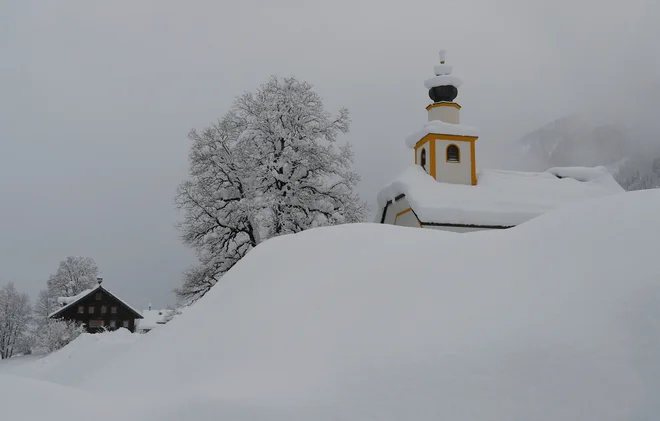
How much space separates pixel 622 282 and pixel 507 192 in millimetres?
17990

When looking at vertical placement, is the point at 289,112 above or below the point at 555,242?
above

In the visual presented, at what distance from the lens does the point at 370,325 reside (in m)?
4.30

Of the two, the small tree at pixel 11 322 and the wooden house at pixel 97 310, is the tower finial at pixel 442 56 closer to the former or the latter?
the wooden house at pixel 97 310

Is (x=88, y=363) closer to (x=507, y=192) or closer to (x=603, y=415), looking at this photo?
(x=603, y=415)

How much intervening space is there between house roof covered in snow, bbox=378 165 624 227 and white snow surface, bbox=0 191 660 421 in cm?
1378

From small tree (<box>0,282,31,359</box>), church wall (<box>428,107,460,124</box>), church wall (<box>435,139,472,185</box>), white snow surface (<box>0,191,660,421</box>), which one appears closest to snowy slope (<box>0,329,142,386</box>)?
white snow surface (<box>0,191,660,421</box>)

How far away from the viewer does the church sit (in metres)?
19.1

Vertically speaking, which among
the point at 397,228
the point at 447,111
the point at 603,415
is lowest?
the point at 603,415

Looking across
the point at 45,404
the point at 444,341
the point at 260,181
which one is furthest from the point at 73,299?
the point at 444,341

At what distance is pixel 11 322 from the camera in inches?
1831

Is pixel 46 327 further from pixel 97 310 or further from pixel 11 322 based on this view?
pixel 11 322

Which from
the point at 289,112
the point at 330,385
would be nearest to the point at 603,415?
the point at 330,385

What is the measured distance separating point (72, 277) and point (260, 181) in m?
31.7

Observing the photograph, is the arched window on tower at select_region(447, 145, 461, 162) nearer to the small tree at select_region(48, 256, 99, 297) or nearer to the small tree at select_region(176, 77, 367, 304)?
the small tree at select_region(176, 77, 367, 304)
